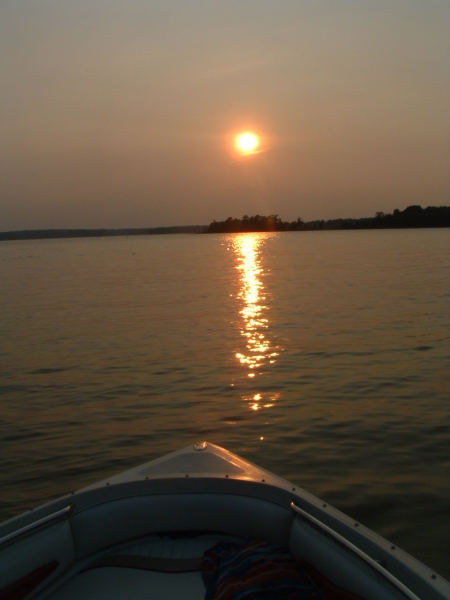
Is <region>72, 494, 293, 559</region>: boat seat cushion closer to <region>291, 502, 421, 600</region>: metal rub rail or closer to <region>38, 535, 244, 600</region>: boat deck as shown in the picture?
<region>38, 535, 244, 600</region>: boat deck

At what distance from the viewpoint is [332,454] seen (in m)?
7.54

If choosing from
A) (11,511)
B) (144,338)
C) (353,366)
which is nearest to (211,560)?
(11,511)

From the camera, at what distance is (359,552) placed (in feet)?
10.5

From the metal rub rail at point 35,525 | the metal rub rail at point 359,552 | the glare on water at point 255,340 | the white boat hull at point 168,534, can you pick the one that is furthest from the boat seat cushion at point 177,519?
the glare on water at point 255,340

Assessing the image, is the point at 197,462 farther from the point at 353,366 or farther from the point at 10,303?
the point at 10,303

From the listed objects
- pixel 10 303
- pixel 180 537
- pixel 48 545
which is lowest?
pixel 10 303

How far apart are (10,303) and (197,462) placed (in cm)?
2184

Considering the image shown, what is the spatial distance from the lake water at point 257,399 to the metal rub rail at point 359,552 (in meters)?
2.25

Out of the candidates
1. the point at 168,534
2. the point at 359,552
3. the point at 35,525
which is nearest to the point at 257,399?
→ the point at 168,534

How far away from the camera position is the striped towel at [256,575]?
139 inches

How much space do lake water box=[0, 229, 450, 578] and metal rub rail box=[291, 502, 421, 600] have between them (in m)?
2.25

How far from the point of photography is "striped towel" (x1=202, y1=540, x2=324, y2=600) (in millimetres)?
3520

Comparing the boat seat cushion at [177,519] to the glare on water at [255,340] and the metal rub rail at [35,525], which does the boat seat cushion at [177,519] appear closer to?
the metal rub rail at [35,525]

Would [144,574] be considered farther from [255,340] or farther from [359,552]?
[255,340]
